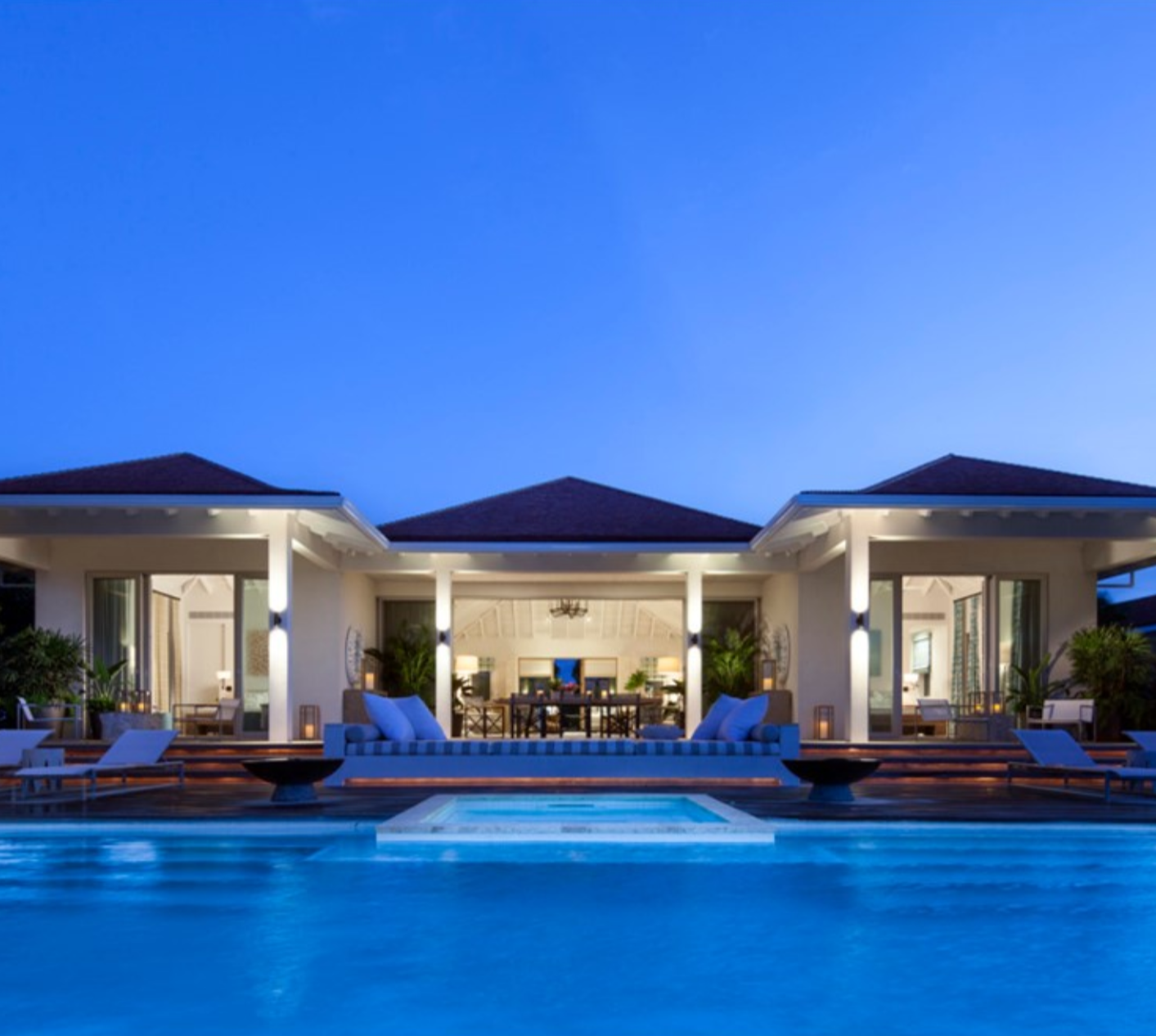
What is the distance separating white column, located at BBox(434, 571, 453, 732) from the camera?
18234mm

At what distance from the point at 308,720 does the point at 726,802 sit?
28.7 ft

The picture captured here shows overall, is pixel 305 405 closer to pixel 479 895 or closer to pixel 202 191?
pixel 202 191

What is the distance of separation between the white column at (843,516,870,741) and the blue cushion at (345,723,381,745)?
5429 mm

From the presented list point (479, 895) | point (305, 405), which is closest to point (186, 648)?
point (479, 895)

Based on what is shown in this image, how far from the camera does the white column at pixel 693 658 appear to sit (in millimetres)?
18359

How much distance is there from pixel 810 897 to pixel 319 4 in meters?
25.1

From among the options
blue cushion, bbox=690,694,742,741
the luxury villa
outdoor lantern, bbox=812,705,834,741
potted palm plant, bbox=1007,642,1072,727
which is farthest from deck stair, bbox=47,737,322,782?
potted palm plant, bbox=1007,642,1072,727

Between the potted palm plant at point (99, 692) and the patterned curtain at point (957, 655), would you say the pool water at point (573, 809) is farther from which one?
the patterned curtain at point (957, 655)

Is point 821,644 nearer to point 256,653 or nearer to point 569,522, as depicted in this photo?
point 569,522

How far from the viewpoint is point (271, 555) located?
14906 mm

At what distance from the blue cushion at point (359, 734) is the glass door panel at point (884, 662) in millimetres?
7632

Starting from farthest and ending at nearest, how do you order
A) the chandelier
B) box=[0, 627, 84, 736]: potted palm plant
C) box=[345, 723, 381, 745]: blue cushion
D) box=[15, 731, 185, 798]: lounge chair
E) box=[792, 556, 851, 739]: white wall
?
the chandelier, box=[792, 556, 851, 739]: white wall, box=[0, 627, 84, 736]: potted palm plant, box=[345, 723, 381, 745]: blue cushion, box=[15, 731, 185, 798]: lounge chair

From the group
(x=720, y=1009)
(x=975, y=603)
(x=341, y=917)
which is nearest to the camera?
(x=720, y=1009)

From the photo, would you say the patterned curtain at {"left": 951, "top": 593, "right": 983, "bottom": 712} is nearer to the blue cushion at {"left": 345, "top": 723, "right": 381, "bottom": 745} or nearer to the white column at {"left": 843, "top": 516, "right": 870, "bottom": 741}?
the white column at {"left": 843, "top": 516, "right": 870, "bottom": 741}
